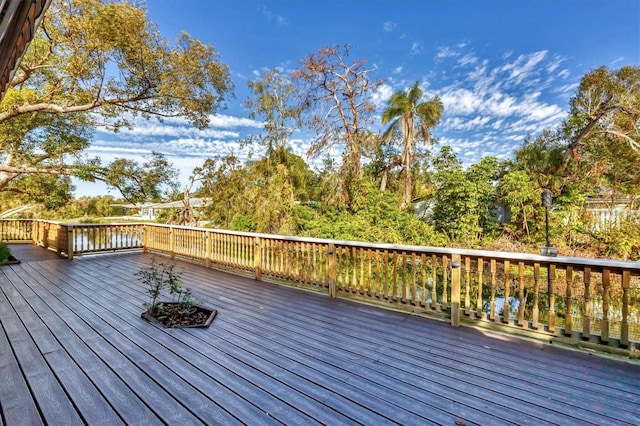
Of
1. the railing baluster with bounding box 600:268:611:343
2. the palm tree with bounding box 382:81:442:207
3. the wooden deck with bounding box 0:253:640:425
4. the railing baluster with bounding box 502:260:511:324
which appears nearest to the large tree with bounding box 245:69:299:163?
the palm tree with bounding box 382:81:442:207

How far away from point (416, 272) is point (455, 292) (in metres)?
1.21

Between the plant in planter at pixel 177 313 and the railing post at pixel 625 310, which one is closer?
the railing post at pixel 625 310

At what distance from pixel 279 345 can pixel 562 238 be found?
10.4 metres

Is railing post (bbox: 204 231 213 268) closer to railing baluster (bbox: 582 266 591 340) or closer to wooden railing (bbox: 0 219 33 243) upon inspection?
railing baluster (bbox: 582 266 591 340)

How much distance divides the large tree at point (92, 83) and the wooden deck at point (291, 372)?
604 centimetres

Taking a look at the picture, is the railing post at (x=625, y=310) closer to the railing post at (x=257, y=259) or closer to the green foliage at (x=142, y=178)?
the railing post at (x=257, y=259)

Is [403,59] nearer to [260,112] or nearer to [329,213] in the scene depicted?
[260,112]

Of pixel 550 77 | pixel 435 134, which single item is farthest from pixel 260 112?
pixel 550 77

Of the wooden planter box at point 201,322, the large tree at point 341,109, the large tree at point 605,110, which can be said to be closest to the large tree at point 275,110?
the large tree at point 341,109

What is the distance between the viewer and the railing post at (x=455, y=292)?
125 inches

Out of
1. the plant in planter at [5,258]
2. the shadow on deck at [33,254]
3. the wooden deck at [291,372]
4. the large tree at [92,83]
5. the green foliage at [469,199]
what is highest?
the large tree at [92,83]

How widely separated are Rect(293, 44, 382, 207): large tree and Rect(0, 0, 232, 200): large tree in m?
4.60

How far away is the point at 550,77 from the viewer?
429 inches

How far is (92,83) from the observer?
24.3ft
